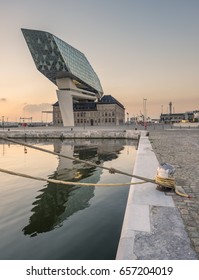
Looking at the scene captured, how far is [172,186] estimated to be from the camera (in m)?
6.11

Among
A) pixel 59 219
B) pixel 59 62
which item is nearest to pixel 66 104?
pixel 59 62

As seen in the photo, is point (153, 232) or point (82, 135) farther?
point (82, 135)

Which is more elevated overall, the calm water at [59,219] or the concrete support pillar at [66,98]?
the concrete support pillar at [66,98]

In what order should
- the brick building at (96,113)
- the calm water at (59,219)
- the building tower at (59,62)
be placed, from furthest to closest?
the brick building at (96,113) → the building tower at (59,62) → the calm water at (59,219)

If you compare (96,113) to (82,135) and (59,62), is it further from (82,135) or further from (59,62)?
(82,135)

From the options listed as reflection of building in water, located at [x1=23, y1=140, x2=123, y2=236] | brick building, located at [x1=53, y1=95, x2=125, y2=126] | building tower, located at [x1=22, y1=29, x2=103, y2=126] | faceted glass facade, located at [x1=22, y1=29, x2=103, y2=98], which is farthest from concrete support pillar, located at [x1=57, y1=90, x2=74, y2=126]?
reflection of building in water, located at [x1=23, y1=140, x2=123, y2=236]

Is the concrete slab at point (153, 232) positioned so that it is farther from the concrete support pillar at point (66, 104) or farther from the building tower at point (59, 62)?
the concrete support pillar at point (66, 104)

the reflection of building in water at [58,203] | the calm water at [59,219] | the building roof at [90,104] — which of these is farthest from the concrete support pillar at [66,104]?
the calm water at [59,219]

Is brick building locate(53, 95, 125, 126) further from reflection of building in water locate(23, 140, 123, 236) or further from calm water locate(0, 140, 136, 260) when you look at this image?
calm water locate(0, 140, 136, 260)

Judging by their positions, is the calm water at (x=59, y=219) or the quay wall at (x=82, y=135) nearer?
the calm water at (x=59, y=219)

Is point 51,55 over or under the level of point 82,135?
over
